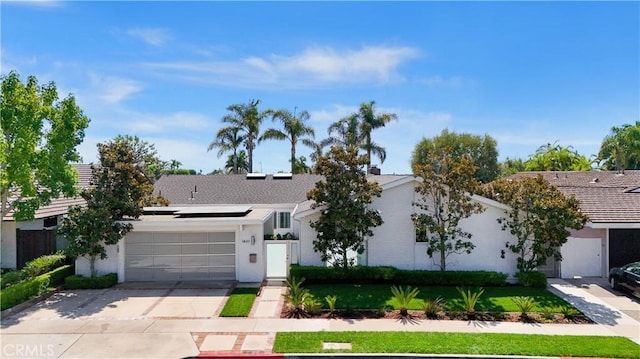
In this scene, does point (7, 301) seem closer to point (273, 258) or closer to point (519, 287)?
point (273, 258)

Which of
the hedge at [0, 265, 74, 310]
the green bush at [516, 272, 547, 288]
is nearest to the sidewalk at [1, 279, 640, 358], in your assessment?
the hedge at [0, 265, 74, 310]

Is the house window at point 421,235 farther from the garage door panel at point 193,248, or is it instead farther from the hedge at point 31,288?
the hedge at point 31,288

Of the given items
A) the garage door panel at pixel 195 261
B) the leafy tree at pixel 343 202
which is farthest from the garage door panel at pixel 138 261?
the leafy tree at pixel 343 202

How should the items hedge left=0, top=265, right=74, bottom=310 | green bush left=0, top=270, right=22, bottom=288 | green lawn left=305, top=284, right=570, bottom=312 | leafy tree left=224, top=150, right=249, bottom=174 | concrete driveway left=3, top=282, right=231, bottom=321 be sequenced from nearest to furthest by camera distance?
concrete driveway left=3, top=282, right=231, bottom=321 < hedge left=0, top=265, right=74, bottom=310 < green lawn left=305, top=284, right=570, bottom=312 < green bush left=0, top=270, right=22, bottom=288 < leafy tree left=224, top=150, right=249, bottom=174

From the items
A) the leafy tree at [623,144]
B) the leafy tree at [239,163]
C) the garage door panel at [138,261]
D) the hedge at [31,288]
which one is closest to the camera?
A: the hedge at [31,288]

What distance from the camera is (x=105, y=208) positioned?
17.0 m

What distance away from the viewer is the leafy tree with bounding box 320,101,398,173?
4078 centimetres

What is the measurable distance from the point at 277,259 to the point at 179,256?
4.33 m

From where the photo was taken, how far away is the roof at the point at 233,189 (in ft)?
92.0

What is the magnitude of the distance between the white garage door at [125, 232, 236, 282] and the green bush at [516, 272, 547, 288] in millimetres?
12208

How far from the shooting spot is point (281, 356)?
10.6 m

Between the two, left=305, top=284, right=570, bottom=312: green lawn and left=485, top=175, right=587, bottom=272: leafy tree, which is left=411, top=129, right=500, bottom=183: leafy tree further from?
left=305, top=284, right=570, bottom=312: green lawn

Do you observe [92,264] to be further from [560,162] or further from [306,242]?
[560,162]

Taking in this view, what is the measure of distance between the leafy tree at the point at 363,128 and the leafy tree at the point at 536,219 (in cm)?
2315
